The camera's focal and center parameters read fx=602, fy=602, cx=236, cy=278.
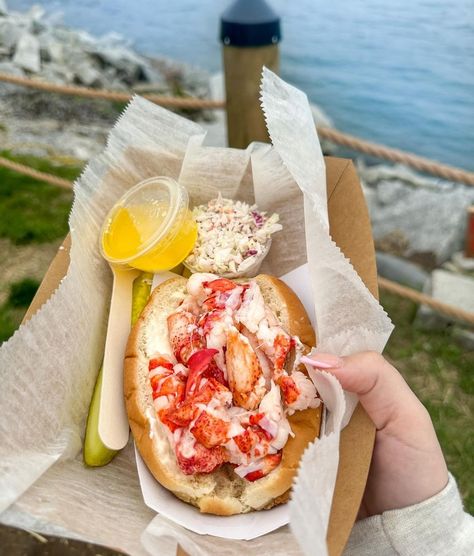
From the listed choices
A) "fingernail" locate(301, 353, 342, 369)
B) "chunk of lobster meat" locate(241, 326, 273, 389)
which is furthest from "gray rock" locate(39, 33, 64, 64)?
"fingernail" locate(301, 353, 342, 369)

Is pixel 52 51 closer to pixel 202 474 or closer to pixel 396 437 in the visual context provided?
pixel 202 474

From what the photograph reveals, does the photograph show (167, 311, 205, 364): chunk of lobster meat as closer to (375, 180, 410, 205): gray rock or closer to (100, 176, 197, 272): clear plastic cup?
(100, 176, 197, 272): clear plastic cup

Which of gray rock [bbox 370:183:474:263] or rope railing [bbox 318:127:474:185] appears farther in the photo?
gray rock [bbox 370:183:474:263]

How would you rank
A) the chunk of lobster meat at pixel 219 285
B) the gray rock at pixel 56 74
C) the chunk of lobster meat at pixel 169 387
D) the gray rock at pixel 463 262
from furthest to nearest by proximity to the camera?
the gray rock at pixel 56 74 → the gray rock at pixel 463 262 → the chunk of lobster meat at pixel 219 285 → the chunk of lobster meat at pixel 169 387

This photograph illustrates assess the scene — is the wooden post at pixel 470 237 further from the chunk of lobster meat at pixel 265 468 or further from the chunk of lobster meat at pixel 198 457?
the chunk of lobster meat at pixel 198 457

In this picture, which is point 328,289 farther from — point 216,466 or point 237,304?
point 216,466

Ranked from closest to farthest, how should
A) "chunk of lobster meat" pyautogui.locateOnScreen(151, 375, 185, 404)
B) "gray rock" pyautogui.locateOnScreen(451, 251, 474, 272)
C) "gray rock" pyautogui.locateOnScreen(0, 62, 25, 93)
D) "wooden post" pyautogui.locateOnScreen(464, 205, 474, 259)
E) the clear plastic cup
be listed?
"chunk of lobster meat" pyautogui.locateOnScreen(151, 375, 185, 404)
the clear plastic cup
"gray rock" pyautogui.locateOnScreen(451, 251, 474, 272)
"wooden post" pyautogui.locateOnScreen(464, 205, 474, 259)
"gray rock" pyautogui.locateOnScreen(0, 62, 25, 93)

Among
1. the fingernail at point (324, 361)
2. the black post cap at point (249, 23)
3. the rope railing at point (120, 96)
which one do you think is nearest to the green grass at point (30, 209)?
the rope railing at point (120, 96)

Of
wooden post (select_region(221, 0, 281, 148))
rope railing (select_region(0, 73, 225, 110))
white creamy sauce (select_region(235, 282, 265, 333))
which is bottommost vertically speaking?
white creamy sauce (select_region(235, 282, 265, 333))
